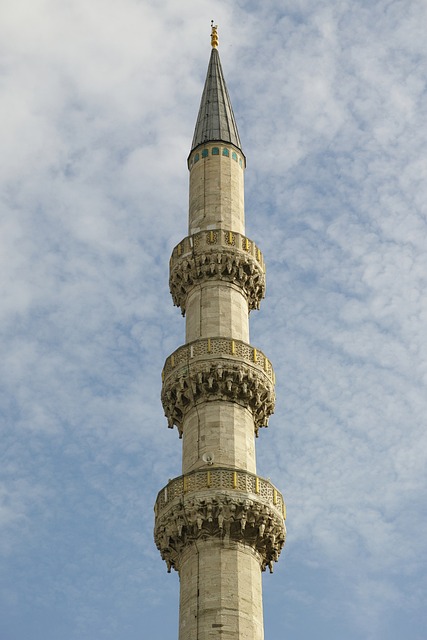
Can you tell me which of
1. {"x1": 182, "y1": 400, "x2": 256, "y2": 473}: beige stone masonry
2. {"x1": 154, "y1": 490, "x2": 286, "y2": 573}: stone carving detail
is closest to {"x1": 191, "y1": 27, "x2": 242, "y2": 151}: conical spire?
{"x1": 182, "y1": 400, "x2": 256, "y2": 473}: beige stone masonry

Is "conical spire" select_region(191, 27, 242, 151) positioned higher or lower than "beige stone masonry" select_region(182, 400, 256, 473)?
higher

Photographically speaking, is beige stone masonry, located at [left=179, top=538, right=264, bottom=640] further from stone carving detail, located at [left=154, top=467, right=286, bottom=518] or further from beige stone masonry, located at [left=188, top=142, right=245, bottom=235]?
beige stone masonry, located at [left=188, top=142, right=245, bottom=235]

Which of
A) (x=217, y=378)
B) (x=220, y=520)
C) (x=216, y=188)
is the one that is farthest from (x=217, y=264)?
(x=220, y=520)

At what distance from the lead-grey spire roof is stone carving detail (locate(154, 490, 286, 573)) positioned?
18.5 m

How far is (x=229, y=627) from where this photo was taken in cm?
3250

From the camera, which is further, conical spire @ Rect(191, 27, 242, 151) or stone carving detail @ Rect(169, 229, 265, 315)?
conical spire @ Rect(191, 27, 242, 151)

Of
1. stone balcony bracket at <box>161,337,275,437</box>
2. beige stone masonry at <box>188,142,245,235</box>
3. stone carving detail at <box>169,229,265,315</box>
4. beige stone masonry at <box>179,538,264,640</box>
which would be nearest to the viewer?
beige stone masonry at <box>179,538,264,640</box>

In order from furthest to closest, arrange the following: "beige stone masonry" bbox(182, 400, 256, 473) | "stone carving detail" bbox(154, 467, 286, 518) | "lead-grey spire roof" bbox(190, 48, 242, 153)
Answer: "lead-grey spire roof" bbox(190, 48, 242, 153)
"beige stone masonry" bbox(182, 400, 256, 473)
"stone carving detail" bbox(154, 467, 286, 518)

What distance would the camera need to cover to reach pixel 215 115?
48.2 meters

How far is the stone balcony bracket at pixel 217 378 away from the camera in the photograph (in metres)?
37.8

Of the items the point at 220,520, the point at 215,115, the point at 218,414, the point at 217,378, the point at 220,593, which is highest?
the point at 215,115

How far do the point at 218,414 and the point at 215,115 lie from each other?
54.9 ft

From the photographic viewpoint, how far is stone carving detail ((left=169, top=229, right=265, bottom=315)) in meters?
41.5

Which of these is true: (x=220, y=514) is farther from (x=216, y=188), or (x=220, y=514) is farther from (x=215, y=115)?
(x=215, y=115)
